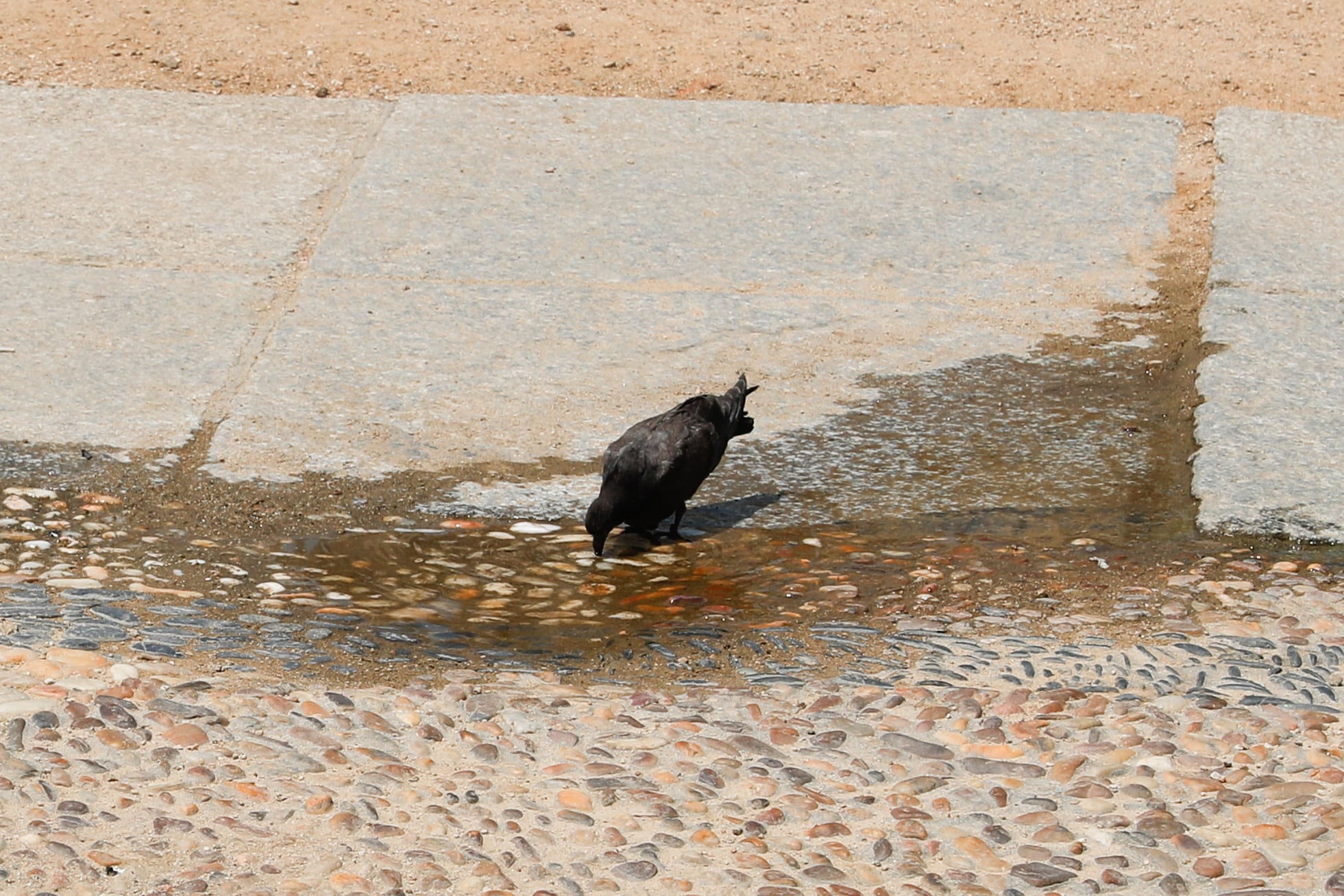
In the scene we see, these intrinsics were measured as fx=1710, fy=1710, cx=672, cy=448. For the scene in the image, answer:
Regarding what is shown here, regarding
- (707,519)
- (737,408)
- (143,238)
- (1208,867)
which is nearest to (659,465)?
(707,519)

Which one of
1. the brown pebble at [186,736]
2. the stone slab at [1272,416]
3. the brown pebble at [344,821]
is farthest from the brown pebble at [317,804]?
the stone slab at [1272,416]

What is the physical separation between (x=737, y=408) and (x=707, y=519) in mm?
457

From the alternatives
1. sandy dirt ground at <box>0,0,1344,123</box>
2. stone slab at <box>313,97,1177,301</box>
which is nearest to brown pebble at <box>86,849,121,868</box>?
stone slab at <box>313,97,1177,301</box>

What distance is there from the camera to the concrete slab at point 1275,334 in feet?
18.0

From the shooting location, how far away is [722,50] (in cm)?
955

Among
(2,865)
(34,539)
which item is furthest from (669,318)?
(2,865)

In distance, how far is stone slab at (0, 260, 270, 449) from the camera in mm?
5980

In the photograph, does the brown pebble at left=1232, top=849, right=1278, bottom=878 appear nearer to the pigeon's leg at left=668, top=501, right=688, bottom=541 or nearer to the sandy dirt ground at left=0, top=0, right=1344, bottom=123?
the pigeon's leg at left=668, top=501, right=688, bottom=541

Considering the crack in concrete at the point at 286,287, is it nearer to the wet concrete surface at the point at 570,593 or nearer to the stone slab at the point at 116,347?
the stone slab at the point at 116,347

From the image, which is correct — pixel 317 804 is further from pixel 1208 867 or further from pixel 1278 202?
pixel 1278 202

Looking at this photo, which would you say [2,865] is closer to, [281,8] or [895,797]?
[895,797]

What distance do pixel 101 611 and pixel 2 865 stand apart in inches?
48.3

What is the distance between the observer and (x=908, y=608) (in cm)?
480

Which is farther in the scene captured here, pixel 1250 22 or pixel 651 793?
pixel 1250 22
